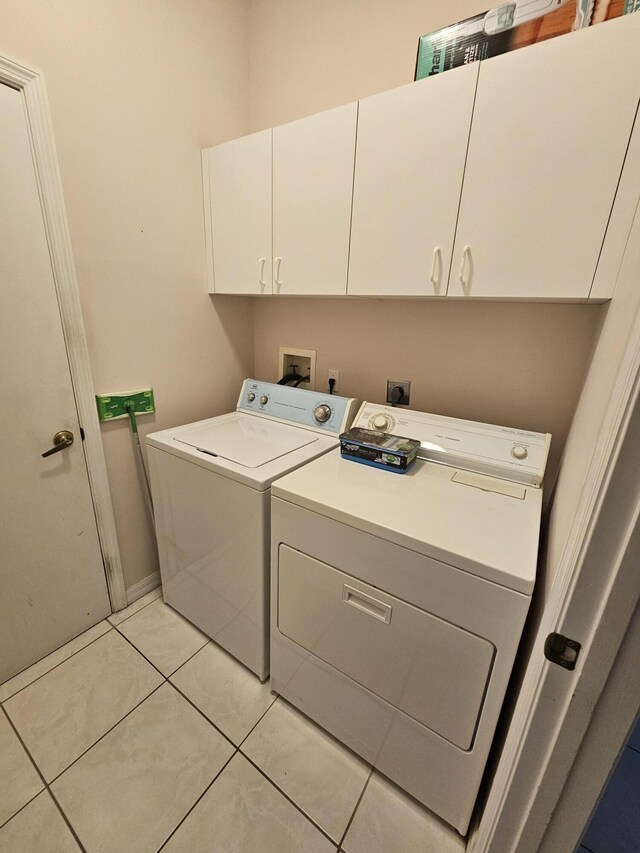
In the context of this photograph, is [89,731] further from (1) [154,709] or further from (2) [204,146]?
(2) [204,146]

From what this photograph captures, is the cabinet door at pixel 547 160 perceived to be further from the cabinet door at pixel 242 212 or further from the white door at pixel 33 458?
the white door at pixel 33 458

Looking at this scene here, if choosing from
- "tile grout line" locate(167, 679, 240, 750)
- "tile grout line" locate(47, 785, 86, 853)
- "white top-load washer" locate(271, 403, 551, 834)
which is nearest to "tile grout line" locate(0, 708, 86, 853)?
"tile grout line" locate(47, 785, 86, 853)

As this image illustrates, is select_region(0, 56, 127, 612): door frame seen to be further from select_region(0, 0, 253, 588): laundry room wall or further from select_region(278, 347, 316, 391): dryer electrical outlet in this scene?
select_region(278, 347, 316, 391): dryer electrical outlet

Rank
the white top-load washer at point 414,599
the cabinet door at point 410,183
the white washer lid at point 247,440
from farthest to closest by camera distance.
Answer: the white washer lid at point 247,440 → the cabinet door at point 410,183 → the white top-load washer at point 414,599

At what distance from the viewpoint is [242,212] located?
1.51 metres

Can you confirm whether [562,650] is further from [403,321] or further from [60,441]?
[60,441]

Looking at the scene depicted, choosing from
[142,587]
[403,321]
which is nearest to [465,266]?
[403,321]

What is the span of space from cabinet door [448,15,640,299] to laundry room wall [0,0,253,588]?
1183 millimetres

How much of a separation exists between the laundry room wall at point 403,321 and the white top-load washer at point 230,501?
30 cm

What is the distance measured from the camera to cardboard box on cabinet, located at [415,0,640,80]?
0.89 meters

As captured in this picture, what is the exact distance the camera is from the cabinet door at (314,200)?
124cm

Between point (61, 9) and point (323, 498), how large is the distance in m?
1.72

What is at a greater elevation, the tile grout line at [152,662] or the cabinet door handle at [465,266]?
the cabinet door handle at [465,266]

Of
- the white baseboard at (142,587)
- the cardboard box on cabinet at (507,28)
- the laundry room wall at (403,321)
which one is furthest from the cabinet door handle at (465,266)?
the white baseboard at (142,587)
